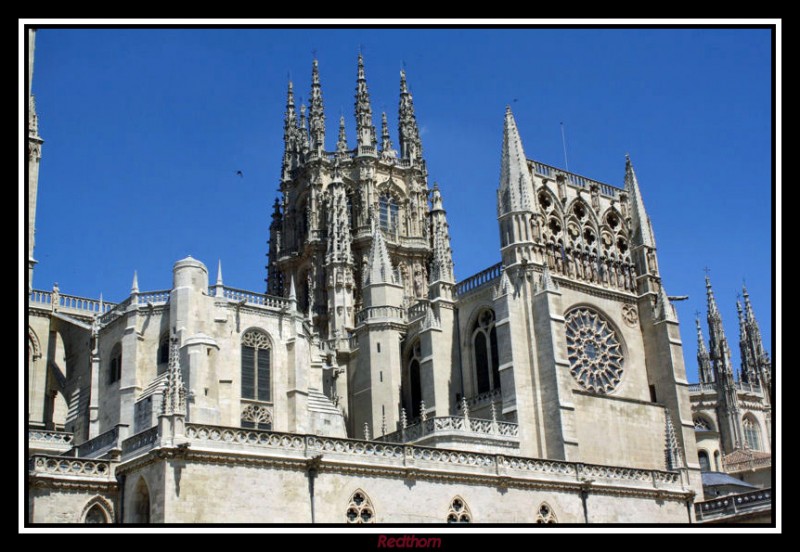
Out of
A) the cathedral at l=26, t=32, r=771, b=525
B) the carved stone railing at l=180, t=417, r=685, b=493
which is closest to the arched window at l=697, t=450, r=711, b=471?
the cathedral at l=26, t=32, r=771, b=525

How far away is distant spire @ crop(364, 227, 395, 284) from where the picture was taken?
50906 mm

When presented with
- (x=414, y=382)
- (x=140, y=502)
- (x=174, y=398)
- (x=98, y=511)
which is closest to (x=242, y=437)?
(x=174, y=398)

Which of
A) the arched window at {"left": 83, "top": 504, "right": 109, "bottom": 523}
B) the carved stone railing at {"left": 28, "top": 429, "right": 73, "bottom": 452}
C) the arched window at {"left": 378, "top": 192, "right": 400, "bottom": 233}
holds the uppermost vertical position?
the arched window at {"left": 378, "top": 192, "right": 400, "bottom": 233}

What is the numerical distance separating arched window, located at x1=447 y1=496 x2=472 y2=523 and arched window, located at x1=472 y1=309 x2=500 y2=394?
13.9 meters

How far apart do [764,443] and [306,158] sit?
116 ft

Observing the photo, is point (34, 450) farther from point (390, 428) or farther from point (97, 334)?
point (390, 428)

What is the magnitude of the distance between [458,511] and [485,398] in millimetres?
14022

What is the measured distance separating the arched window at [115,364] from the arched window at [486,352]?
51.2ft

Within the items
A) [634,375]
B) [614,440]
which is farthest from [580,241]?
[614,440]

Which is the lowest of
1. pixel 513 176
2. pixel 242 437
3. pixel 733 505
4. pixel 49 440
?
pixel 733 505

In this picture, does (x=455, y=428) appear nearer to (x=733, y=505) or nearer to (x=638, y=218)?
(x=733, y=505)

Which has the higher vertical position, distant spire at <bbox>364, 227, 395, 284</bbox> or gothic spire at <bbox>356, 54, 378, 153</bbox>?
gothic spire at <bbox>356, 54, 378, 153</bbox>

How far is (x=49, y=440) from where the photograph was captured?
128 ft

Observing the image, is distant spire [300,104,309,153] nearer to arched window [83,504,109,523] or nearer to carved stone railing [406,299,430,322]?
carved stone railing [406,299,430,322]
